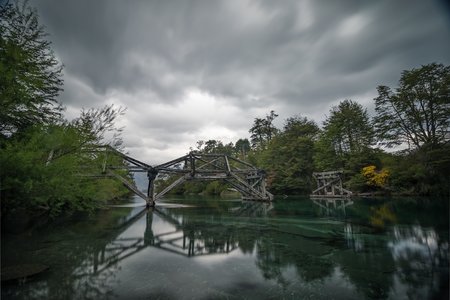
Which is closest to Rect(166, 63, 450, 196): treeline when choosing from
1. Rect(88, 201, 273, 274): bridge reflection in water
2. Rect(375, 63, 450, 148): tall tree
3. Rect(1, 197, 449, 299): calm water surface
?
Rect(375, 63, 450, 148): tall tree

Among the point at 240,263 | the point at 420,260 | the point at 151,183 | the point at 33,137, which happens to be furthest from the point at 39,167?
the point at 151,183

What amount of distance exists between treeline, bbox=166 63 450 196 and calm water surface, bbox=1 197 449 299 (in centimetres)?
1514

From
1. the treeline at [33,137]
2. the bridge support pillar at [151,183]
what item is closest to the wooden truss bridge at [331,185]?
the bridge support pillar at [151,183]

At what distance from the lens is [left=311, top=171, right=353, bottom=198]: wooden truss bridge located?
85.1ft

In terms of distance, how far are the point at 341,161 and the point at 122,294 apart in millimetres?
31279

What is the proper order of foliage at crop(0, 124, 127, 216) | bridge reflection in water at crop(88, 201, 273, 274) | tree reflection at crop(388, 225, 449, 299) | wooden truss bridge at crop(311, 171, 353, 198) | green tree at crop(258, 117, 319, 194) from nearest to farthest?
tree reflection at crop(388, 225, 449, 299) < foliage at crop(0, 124, 127, 216) < bridge reflection in water at crop(88, 201, 273, 274) < wooden truss bridge at crop(311, 171, 353, 198) < green tree at crop(258, 117, 319, 194)

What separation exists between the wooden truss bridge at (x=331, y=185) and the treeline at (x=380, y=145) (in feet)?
5.91

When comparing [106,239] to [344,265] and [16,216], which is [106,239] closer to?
[16,216]

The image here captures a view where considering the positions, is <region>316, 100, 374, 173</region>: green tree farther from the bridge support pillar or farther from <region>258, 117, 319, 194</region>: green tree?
the bridge support pillar

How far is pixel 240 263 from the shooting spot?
18.7 ft

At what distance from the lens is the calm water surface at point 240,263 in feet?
13.2

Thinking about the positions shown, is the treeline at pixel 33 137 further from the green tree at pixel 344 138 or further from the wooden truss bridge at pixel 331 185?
the green tree at pixel 344 138

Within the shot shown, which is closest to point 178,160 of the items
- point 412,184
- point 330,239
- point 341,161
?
point 330,239

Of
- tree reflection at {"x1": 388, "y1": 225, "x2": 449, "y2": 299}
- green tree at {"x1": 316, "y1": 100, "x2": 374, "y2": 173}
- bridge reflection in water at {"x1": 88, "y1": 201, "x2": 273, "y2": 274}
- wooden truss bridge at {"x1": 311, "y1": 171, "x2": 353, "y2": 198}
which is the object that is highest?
green tree at {"x1": 316, "y1": 100, "x2": 374, "y2": 173}
